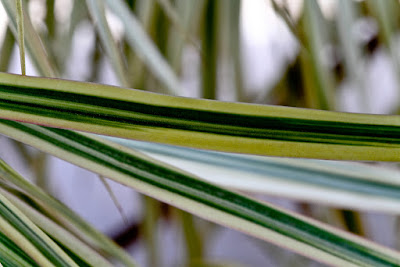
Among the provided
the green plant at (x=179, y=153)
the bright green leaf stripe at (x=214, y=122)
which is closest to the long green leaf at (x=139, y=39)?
the green plant at (x=179, y=153)

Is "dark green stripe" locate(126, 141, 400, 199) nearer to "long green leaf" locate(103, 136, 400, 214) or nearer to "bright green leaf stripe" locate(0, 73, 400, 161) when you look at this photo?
"long green leaf" locate(103, 136, 400, 214)

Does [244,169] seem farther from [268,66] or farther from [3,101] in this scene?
[268,66]

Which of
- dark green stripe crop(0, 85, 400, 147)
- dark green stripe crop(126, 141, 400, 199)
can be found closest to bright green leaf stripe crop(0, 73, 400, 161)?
dark green stripe crop(0, 85, 400, 147)

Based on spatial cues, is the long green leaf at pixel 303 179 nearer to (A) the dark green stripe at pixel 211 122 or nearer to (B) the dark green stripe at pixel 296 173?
(B) the dark green stripe at pixel 296 173

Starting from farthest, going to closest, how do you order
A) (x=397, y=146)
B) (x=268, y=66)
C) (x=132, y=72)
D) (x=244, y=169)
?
(x=268, y=66) → (x=132, y=72) → (x=244, y=169) → (x=397, y=146)

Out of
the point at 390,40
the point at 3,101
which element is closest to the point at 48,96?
the point at 3,101

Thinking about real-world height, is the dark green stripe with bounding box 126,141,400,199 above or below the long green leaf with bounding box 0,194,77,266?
below

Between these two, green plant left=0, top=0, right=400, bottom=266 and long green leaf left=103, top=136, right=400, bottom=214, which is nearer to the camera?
green plant left=0, top=0, right=400, bottom=266
